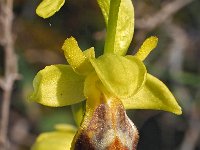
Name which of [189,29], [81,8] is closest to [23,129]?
[81,8]

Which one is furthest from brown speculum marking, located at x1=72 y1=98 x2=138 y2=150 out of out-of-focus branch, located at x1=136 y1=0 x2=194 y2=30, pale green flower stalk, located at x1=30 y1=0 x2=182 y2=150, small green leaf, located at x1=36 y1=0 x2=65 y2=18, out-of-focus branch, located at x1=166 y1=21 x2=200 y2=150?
out-of-focus branch, located at x1=166 y1=21 x2=200 y2=150

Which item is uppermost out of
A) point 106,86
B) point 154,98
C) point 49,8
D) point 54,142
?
point 49,8

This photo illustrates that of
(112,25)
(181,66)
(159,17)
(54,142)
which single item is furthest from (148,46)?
(181,66)

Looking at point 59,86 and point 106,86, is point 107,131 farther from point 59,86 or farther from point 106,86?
point 59,86

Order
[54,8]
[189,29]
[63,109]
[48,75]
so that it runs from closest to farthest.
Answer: [54,8], [48,75], [63,109], [189,29]

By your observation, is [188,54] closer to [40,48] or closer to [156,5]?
[156,5]

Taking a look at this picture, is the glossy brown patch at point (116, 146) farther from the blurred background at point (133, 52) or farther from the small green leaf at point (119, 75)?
the blurred background at point (133, 52)

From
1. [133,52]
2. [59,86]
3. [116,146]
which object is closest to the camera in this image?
[116,146]

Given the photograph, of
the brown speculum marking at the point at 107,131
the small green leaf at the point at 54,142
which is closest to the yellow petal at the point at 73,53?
the brown speculum marking at the point at 107,131
